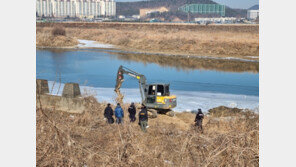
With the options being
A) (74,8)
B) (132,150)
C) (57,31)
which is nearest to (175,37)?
(74,8)

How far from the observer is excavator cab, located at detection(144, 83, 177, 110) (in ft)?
50.4

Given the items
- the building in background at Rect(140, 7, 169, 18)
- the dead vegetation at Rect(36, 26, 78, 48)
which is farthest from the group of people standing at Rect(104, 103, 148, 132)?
the building in background at Rect(140, 7, 169, 18)

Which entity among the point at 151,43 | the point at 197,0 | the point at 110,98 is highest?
the point at 197,0

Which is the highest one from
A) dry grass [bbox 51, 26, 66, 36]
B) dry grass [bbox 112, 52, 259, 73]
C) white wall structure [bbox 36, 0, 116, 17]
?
white wall structure [bbox 36, 0, 116, 17]

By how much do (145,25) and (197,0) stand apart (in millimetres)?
11602

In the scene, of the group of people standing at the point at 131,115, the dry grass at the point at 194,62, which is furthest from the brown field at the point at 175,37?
the group of people standing at the point at 131,115

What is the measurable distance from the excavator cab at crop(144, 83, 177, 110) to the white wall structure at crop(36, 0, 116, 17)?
3634 centimetres

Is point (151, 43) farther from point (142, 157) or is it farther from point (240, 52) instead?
point (142, 157)

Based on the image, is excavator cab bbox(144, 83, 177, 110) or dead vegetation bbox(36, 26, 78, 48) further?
dead vegetation bbox(36, 26, 78, 48)

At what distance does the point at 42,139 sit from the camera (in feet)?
24.5

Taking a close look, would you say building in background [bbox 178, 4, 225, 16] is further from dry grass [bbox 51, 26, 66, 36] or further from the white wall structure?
dry grass [bbox 51, 26, 66, 36]

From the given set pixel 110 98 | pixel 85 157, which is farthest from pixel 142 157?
pixel 110 98

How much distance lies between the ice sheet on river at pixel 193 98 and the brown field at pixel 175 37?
19.1 metres

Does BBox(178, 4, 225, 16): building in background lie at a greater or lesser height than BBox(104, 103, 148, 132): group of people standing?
greater
